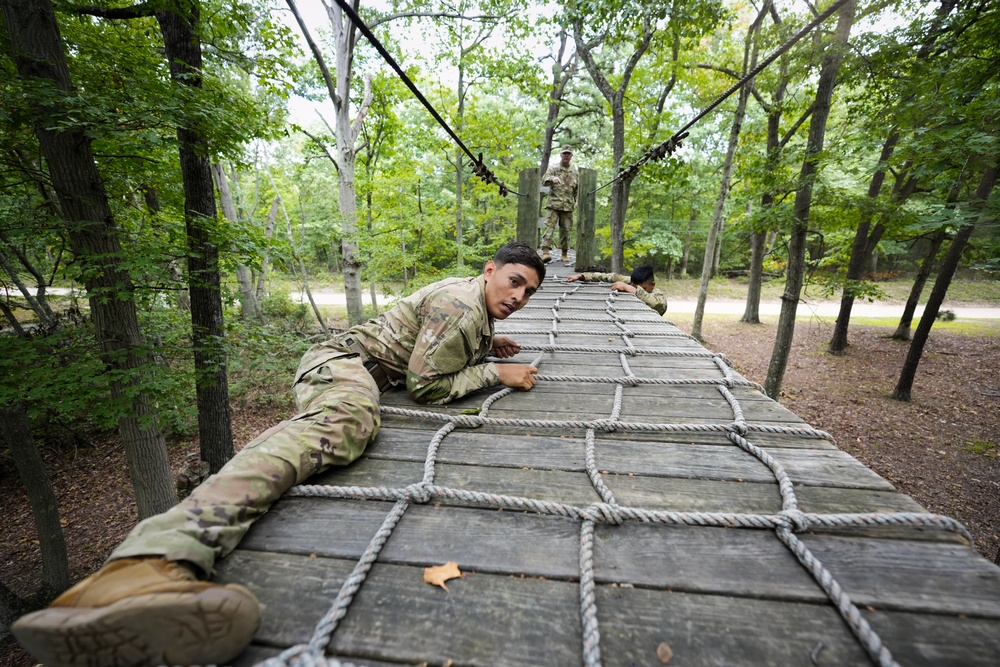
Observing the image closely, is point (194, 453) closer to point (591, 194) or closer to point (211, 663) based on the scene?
point (211, 663)

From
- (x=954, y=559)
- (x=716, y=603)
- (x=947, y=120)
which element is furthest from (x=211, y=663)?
(x=947, y=120)

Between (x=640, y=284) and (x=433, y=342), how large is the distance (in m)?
4.52

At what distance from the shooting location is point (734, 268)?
20781mm

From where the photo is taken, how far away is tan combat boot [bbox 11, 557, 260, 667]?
65cm

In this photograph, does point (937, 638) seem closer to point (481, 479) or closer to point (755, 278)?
point (481, 479)

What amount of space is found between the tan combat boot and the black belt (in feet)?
4.14

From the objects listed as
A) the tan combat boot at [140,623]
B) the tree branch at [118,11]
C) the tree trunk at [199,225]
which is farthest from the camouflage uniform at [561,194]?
the tan combat boot at [140,623]

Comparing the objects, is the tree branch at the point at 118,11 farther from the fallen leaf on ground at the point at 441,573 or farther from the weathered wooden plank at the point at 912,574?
the weathered wooden plank at the point at 912,574

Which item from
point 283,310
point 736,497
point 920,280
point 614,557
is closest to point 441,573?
point 614,557

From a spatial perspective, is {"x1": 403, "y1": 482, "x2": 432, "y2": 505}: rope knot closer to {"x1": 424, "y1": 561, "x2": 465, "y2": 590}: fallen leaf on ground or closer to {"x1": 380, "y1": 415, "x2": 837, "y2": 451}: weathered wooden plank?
{"x1": 424, "y1": 561, "x2": 465, "y2": 590}: fallen leaf on ground

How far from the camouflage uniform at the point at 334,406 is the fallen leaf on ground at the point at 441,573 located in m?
0.48

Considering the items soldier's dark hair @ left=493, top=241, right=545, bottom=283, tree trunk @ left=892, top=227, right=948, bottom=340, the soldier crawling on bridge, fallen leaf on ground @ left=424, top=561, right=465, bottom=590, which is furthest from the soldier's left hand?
tree trunk @ left=892, top=227, right=948, bottom=340

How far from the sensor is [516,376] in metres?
2.03

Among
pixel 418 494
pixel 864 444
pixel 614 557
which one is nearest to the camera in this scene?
pixel 614 557
